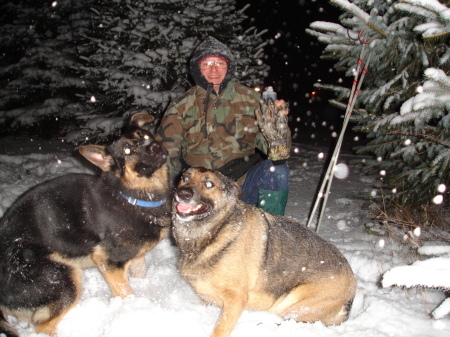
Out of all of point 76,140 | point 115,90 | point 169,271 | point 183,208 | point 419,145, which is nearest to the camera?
point 183,208

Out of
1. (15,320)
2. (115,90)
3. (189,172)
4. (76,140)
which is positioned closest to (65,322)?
(15,320)

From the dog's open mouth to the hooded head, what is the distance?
7.87ft

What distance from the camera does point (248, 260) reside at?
2.52 metres

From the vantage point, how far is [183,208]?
2496mm

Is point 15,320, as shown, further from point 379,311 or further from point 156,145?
point 379,311

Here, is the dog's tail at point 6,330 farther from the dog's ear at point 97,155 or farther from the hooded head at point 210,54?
the hooded head at point 210,54

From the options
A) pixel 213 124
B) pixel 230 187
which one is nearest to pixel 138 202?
pixel 230 187

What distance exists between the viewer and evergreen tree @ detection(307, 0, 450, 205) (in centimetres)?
339

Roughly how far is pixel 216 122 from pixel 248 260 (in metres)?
2.37

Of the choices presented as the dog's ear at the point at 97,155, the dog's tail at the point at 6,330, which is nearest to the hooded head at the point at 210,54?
the dog's ear at the point at 97,155

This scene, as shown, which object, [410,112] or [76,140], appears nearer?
[410,112]

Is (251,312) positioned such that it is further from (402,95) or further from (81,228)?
(402,95)

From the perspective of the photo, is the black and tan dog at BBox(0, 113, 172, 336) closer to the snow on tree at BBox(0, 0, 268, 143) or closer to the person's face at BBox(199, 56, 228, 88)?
the person's face at BBox(199, 56, 228, 88)

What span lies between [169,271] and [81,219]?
1.30m
